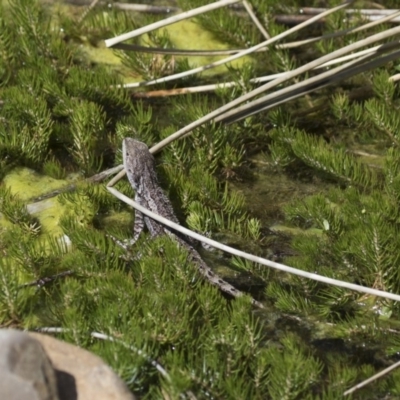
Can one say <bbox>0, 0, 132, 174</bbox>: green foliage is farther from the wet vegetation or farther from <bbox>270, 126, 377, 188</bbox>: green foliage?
<bbox>270, 126, 377, 188</bbox>: green foliage

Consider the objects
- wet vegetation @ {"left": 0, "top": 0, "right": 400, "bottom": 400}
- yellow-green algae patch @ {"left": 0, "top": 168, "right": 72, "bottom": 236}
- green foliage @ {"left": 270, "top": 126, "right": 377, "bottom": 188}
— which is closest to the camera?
wet vegetation @ {"left": 0, "top": 0, "right": 400, "bottom": 400}

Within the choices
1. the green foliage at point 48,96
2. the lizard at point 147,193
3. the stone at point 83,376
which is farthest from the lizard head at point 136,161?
the stone at point 83,376

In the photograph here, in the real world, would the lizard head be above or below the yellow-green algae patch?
above

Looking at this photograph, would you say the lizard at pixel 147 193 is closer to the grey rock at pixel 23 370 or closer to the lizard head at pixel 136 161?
the lizard head at pixel 136 161

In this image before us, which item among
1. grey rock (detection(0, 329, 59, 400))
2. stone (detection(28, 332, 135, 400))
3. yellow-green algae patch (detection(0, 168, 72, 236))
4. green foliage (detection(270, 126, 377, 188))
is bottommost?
green foliage (detection(270, 126, 377, 188))

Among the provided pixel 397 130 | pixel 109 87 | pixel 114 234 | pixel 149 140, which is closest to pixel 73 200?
pixel 114 234

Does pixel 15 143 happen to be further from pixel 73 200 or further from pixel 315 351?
pixel 315 351

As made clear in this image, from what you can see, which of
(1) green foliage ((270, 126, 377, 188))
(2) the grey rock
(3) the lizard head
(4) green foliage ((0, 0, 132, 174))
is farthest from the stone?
(1) green foliage ((270, 126, 377, 188))
